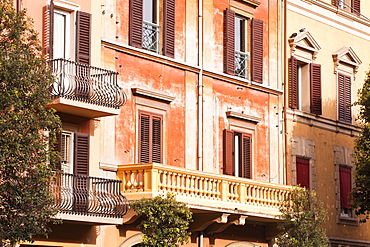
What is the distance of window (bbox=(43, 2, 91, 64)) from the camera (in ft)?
89.6

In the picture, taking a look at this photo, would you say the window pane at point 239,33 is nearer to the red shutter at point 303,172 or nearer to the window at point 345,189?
the red shutter at point 303,172

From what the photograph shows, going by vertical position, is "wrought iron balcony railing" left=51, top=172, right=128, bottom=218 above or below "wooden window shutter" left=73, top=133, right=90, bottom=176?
below

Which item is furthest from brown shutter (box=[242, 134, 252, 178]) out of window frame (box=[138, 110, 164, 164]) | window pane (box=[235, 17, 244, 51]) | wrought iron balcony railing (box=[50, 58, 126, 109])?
wrought iron balcony railing (box=[50, 58, 126, 109])

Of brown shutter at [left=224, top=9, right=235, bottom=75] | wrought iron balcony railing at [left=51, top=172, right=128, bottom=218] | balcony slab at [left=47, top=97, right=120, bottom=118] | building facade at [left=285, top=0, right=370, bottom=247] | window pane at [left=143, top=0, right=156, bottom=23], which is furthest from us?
building facade at [left=285, top=0, right=370, bottom=247]

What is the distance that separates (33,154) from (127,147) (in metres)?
8.78

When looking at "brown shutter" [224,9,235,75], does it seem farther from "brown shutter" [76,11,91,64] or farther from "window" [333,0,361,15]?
"window" [333,0,361,15]

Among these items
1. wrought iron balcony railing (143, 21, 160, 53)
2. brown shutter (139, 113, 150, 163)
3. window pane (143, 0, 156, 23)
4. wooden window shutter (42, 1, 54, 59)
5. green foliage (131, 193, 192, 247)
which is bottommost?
green foliage (131, 193, 192, 247)

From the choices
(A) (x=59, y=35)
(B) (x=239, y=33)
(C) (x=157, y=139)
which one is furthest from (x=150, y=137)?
(B) (x=239, y=33)

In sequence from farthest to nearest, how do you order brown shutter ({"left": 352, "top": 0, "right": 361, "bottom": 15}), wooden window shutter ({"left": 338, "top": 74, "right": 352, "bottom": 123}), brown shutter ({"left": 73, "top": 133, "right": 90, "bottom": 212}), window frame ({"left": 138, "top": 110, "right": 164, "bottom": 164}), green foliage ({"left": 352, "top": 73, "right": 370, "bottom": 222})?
brown shutter ({"left": 352, "top": 0, "right": 361, "bottom": 15}) < wooden window shutter ({"left": 338, "top": 74, "right": 352, "bottom": 123}) < green foliage ({"left": 352, "top": 73, "right": 370, "bottom": 222}) < window frame ({"left": 138, "top": 110, "right": 164, "bottom": 164}) < brown shutter ({"left": 73, "top": 133, "right": 90, "bottom": 212})

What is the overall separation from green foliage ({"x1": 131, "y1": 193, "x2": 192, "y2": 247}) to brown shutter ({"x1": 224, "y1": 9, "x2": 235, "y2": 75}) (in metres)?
8.50

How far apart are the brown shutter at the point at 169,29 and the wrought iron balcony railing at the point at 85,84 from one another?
3.60 m

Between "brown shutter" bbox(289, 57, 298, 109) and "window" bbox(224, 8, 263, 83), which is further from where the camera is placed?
"brown shutter" bbox(289, 57, 298, 109)

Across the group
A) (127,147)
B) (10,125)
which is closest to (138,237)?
(127,147)

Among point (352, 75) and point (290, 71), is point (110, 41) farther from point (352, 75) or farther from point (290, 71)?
point (352, 75)
